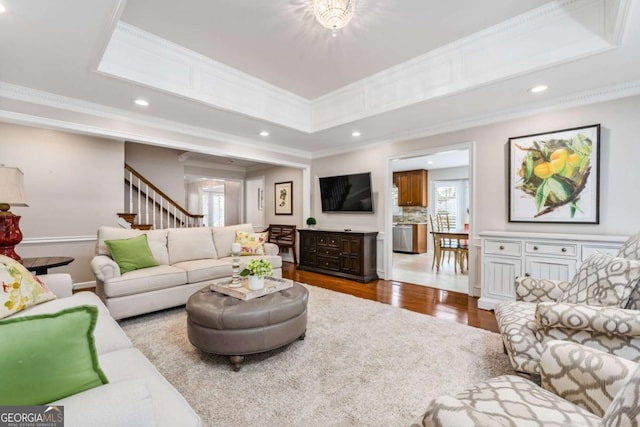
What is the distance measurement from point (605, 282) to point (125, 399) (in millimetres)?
2378

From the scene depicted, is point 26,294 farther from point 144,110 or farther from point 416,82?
point 416,82

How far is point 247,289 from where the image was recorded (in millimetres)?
2393

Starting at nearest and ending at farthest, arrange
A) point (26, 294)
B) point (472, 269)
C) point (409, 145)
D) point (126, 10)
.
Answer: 1. point (26, 294)
2. point (126, 10)
3. point (472, 269)
4. point (409, 145)

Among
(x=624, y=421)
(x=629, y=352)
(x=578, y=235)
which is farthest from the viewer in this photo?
(x=578, y=235)

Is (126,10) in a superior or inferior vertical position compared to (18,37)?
superior

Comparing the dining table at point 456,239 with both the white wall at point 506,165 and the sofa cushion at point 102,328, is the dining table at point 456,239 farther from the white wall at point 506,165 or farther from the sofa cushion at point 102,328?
the sofa cushion at point 102,328

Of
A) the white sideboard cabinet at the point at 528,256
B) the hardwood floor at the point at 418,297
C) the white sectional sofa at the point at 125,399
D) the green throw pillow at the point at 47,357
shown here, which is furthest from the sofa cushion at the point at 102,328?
the white sideboard cabinet at the point at 528,256

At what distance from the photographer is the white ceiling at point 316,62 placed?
2.24 metres

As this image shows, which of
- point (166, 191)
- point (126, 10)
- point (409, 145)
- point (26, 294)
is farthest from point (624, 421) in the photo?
point (166, 191)

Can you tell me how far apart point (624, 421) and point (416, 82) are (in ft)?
10.9

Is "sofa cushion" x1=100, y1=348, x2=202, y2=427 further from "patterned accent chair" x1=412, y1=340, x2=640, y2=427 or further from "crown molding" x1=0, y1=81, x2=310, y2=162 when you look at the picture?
"crown molding" x1=0, y1=81, x2=310, y2=162

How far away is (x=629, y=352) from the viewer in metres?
1.44

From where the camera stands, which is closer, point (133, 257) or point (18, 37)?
point (18, 37)

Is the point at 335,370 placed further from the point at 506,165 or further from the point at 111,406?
the point at 506,165
